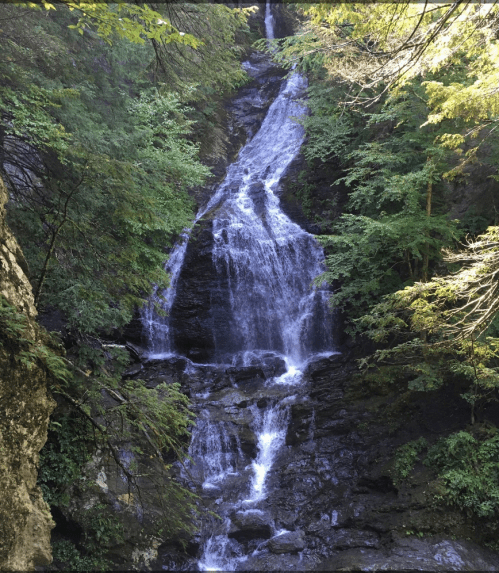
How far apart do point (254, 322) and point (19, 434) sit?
10.3 meters

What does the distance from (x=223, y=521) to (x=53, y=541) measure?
9.43 feet

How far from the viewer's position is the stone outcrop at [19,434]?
378cm

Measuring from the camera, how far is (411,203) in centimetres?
856

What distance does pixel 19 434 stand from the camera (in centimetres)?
407

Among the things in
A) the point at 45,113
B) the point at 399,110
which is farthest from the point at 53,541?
the point at 399,110

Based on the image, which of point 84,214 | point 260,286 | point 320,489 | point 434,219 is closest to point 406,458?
point 320,489

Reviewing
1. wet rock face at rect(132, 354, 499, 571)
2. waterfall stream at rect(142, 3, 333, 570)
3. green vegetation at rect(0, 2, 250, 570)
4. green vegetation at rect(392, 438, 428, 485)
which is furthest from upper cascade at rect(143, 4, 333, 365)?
green vegetation at rect(0, 2, 250, 570)

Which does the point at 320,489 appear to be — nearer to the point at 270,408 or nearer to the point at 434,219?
the point at 270,408

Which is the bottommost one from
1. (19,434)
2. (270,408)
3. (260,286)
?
(270,408)

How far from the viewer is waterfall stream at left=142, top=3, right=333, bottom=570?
838cm

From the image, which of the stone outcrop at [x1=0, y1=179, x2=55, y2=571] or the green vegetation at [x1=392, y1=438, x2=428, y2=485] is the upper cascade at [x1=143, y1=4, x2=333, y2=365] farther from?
the stone outcrop at [x1=0, y1=179, x2=55, y2=571]

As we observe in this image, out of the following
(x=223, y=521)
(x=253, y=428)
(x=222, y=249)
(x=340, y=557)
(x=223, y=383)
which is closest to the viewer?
(x=340, y=557)

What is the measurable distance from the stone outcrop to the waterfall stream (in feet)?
11.7

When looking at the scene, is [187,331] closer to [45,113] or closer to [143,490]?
[143,490]
